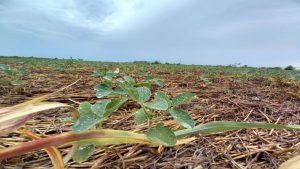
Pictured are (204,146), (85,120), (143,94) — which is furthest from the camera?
(204,146)

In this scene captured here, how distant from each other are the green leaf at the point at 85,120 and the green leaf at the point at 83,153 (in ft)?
0.33

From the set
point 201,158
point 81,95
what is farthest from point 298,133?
point 81,95

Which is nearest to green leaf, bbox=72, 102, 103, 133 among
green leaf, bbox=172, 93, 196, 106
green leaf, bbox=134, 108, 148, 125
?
green leaf, bbox=134, 108, 148, 125

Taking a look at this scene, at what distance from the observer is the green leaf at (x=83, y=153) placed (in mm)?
1159

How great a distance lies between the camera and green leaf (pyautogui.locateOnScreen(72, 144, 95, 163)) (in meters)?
1.16

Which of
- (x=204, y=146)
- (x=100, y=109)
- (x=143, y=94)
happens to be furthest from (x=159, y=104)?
(x=204, y=146)

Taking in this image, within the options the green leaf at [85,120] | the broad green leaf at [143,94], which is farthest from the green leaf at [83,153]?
the broad green leaf at [143,94]

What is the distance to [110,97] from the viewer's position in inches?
98.7

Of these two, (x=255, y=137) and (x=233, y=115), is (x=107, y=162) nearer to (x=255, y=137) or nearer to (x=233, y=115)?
(x=255, y=137)

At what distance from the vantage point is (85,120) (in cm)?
113

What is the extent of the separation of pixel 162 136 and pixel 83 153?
0.82 feet

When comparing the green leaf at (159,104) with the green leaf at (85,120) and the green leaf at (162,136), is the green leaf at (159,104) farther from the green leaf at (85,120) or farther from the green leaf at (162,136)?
the green leaf at (85,120)

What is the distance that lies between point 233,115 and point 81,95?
1.13 meters

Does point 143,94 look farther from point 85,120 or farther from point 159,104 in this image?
point 85,120
